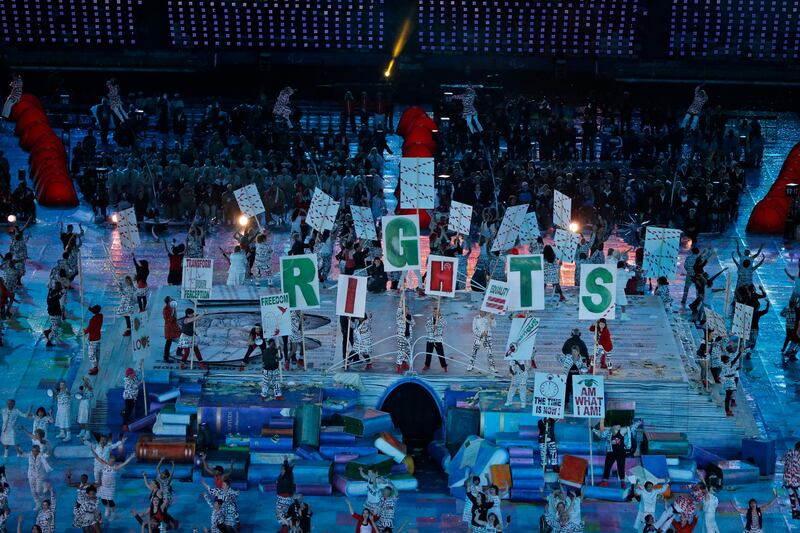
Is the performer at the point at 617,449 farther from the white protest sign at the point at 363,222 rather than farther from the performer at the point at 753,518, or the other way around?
the white protest sign at the point at 363,222

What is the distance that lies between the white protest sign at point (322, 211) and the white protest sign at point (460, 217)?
255cm

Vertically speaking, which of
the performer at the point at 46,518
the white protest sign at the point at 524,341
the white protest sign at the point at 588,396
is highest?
the white protest sign at the point at 524,341

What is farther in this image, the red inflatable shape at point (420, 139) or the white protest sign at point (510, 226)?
the red inflatable shape at point (420, 139)

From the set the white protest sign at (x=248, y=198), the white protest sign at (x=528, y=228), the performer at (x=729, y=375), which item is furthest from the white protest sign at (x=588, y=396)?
the white protest sign at (x=248, y=198)

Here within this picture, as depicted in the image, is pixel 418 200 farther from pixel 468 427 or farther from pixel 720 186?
pixel 720 186

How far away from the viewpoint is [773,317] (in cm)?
4066

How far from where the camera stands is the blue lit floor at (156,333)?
32.1m

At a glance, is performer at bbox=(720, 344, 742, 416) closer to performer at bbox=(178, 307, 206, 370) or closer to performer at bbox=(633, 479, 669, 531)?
performer at bbox=(633, 479, 669, 531)

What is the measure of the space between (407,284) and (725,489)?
1010 cm

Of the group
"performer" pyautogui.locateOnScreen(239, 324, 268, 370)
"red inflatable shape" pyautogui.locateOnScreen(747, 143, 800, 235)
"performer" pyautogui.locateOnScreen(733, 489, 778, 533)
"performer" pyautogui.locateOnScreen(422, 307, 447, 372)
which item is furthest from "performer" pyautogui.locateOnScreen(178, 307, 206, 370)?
"red inflatable shape" pyautogui.locateOnScreen(747, 143, 800, 235)

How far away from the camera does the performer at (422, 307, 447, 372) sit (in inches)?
1383

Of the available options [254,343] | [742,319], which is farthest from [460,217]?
[742,319]

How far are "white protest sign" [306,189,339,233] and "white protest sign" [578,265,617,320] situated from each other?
22.8ft

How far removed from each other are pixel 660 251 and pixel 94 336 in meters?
11.7
